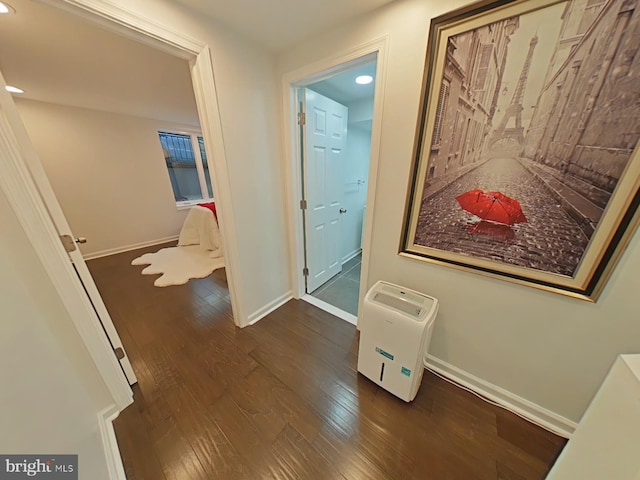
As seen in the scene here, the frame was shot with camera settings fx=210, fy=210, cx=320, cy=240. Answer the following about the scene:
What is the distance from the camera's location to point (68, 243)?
1032 mm

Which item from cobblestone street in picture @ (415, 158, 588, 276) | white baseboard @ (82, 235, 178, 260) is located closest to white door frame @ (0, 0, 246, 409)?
cobblestone street in picture @ (415, 158, 588, 276)

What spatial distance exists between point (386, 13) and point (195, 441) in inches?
102

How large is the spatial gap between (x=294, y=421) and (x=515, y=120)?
6.32 feet

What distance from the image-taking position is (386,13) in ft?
3.92

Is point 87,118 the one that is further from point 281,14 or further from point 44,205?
point 281,14

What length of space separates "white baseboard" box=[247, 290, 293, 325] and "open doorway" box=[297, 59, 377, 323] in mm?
207

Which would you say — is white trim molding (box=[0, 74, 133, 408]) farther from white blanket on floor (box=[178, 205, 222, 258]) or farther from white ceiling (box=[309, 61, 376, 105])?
white blanket on floor (box=[178, 205, 222, 258])

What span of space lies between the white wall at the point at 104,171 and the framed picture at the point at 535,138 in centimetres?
461

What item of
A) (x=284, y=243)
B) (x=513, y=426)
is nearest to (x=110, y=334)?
(x=284, y=243)

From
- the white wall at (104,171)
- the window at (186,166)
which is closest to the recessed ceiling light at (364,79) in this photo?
the window at (186,166)

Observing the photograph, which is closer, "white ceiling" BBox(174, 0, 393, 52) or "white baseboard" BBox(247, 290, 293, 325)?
"white ceiling" BBox(174, 0, 393, 52)

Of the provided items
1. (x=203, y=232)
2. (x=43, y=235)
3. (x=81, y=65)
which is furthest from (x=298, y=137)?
(x=203, y=232)

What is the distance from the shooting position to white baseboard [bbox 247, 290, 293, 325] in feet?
6.48

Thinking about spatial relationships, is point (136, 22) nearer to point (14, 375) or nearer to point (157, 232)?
point (14, 375)
